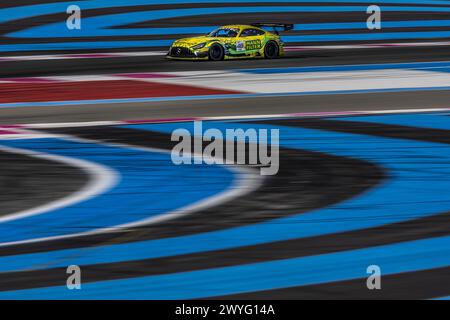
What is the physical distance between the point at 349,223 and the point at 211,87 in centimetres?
1196

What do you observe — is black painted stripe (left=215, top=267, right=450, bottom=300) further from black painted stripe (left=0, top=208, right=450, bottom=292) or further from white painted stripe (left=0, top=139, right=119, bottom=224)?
white painted stripe (left=0, top=139, right=119, bottom=224)

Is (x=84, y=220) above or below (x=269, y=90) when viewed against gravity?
below

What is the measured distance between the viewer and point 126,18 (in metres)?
34.4

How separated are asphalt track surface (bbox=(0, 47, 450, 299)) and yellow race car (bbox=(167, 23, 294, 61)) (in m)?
9.53

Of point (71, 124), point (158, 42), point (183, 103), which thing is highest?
point (158, 42)

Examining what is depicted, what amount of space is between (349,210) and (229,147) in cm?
404

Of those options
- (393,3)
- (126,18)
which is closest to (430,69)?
(126,18)

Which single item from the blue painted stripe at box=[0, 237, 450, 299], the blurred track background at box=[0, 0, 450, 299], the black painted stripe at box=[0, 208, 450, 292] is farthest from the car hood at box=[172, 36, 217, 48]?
the blue painted stripe at box=[0, 237, 450, 299]

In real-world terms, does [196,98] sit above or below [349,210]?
above

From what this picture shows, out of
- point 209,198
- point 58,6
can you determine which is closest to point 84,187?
point 209,198

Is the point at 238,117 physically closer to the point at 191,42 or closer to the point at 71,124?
the point at 71,124

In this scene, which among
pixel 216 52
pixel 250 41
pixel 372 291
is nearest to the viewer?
pixel 372 291

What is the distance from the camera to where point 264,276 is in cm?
753
